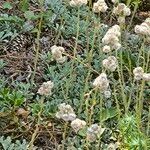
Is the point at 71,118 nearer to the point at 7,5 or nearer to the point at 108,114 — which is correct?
the point at 108,114

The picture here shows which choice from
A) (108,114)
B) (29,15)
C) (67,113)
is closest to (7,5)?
(29,15)

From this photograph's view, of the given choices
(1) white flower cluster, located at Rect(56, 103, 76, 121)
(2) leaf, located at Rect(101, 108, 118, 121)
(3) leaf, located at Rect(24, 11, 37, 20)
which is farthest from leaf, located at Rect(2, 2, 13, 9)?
(1) white flower cluster, located at Rect(56, 103, 76, 121)

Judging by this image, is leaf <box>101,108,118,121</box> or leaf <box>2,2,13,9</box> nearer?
leaf <box>101,108,118,121</box>

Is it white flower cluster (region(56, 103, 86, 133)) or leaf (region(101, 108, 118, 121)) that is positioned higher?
white flower cluster (region(56, 103, 86, 133))

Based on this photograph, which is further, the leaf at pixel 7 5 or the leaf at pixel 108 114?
the leaf at pixel 7 5

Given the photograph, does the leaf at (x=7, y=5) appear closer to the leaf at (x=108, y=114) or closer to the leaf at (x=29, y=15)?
the leaf at (x=29, y=15)

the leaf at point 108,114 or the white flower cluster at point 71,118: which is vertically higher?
the white flower cluster at point 71,118

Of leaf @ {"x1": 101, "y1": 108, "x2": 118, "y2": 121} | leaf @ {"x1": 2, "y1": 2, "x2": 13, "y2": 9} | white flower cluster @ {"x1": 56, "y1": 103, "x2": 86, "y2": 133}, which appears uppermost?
white flower cluster @ {"x1": 56, "y1": 103, "x2": 86, "y2": 133}

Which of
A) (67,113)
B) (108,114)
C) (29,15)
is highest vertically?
(67,113)

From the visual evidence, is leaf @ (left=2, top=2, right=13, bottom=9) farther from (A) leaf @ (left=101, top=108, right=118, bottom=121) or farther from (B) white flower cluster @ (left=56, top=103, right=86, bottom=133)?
(B) white flower cluster @ (left=56, top=103, right=86, bottom=133)

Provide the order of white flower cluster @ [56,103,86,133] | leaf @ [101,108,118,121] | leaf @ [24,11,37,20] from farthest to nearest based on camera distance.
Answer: leaf @ [24,11,37,20] → leaf @ [101,108,118,121] → white flower cluster @ [56,103,86,133]

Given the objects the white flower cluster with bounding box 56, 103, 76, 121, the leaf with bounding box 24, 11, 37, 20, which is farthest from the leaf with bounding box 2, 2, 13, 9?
the white flower cluster with bounding box 56, 103, 76, 121

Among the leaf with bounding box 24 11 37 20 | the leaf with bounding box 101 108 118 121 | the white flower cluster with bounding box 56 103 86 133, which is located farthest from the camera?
the leaf with bounding box 24 11 37 20

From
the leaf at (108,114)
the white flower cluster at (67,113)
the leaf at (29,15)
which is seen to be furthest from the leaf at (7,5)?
the white flower cluster at (67,113)
